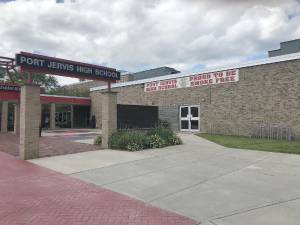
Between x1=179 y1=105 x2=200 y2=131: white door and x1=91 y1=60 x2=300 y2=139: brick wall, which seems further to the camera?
x1=179 y1=105 x2=200 y2=131: white door

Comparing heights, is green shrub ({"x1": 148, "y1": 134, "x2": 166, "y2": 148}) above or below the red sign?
Result: below

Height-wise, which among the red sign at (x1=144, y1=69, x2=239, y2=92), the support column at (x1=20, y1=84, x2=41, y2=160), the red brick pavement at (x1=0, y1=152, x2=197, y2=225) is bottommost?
the red brick pavement at (x1=0, y1=152, x2=197, y2=225)

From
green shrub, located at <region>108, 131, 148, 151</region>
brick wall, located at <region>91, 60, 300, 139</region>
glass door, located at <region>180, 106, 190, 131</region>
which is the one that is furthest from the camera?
glass door, located at <region>180, 106, 190, 131</region>

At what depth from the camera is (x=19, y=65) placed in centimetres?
1099

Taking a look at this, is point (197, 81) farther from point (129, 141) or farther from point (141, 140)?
point (129, 141)

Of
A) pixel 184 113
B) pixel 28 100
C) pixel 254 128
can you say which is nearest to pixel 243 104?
pixel 254 128

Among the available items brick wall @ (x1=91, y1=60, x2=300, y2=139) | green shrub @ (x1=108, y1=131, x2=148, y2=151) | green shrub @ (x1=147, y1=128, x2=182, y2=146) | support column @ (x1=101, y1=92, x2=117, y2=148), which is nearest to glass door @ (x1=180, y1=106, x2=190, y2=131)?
brick wall @ (x1=91, y1=60, x2=300, y2=139)

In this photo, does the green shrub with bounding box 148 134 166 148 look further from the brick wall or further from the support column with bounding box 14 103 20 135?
the support column with bounding box 14 103 20 135

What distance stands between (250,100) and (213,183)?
41.6 ft

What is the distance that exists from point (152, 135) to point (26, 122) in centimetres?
583

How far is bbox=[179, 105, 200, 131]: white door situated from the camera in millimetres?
22156

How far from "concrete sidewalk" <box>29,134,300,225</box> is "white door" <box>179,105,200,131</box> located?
10.6 m

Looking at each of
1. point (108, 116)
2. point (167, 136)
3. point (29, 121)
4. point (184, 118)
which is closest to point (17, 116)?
point (184, 118)

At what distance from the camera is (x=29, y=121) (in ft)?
37.3
